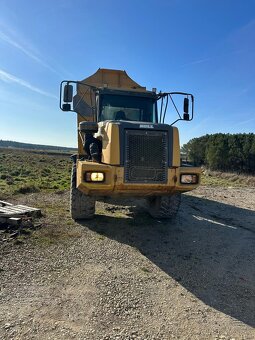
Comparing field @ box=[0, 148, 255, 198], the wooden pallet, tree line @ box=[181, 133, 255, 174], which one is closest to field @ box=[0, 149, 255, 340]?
the wooden pallet

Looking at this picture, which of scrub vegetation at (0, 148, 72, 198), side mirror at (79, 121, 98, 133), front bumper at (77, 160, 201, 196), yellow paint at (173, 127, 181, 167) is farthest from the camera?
scrub vegetation at (0, 148, 72, 198)

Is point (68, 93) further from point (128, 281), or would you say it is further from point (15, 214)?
point (128, 281)

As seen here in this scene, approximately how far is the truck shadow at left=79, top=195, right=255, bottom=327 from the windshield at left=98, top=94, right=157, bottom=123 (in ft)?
8.14

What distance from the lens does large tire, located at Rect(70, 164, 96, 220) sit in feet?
24.5

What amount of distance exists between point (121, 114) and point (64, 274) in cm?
414

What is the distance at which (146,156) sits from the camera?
622 cm

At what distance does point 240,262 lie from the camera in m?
5.55

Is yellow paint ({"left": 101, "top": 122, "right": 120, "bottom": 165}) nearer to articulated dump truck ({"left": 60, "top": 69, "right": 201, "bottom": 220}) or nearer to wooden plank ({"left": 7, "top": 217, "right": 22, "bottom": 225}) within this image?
articulated dump truck ({"left": 60, "top": 69, "right": 201, "bottom": 220})

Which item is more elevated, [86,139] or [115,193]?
[86,139]

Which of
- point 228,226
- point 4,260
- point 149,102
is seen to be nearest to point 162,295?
point 4,260

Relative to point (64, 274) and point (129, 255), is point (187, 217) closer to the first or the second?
point (129, 255)

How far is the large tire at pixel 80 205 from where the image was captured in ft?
24.5

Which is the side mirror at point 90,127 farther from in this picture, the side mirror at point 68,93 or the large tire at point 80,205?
the large tire at point 80,205

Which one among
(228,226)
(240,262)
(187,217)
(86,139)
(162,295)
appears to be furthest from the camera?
(187,217)
